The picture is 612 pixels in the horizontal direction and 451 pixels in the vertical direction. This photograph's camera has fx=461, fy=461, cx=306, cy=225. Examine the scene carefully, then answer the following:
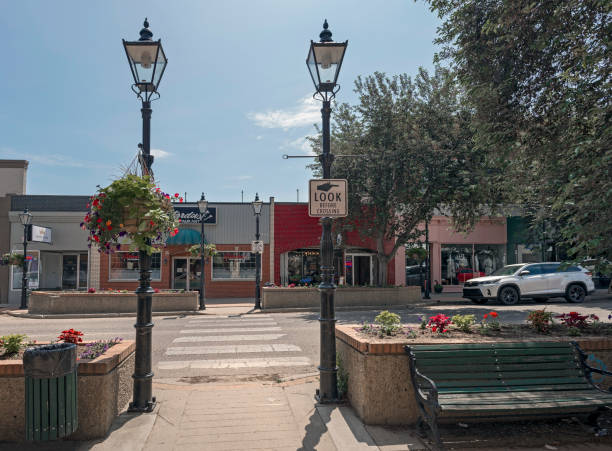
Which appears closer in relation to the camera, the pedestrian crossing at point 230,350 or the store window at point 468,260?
the pedestrian crossing at point 230,350

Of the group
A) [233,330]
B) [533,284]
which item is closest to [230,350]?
[233,330]

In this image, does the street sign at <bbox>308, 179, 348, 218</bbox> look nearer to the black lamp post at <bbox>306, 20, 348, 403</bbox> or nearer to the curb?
the black lamp post at <bbox>306, 20, 348, 403</bbox>

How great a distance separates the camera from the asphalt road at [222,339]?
7926mm

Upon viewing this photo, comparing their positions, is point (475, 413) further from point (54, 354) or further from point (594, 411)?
point (54, 354)

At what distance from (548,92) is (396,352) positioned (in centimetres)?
494

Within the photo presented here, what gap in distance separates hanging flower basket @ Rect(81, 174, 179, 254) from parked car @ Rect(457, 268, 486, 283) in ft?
82.5

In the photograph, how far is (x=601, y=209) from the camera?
5945mm

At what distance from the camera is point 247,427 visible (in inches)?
189

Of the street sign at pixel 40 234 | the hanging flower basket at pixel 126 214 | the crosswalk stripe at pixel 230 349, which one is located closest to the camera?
the hanging flower basket at pixel 126 214

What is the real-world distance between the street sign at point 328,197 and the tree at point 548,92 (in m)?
2.89

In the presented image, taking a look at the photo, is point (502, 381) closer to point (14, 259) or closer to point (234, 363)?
point (234, 363)

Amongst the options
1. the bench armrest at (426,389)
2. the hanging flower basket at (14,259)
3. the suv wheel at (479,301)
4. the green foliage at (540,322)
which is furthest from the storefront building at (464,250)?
the bench armrest at (426,389)

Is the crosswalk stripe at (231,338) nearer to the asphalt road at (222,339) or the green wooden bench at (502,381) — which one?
the asphalt road at (222,339)

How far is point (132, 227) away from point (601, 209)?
580cm
